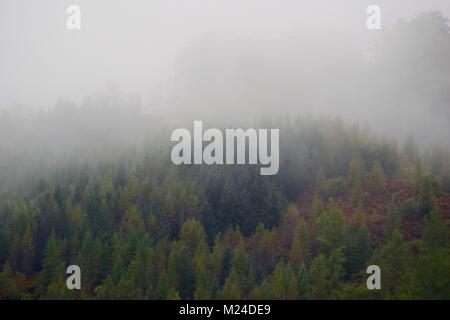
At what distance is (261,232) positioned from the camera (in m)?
33.6

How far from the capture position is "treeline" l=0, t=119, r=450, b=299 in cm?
2784

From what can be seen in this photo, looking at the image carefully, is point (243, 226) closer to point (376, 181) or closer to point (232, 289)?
point (232, 289)

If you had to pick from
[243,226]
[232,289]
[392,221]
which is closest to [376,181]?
[392,221]

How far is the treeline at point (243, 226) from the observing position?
2784 centimetres

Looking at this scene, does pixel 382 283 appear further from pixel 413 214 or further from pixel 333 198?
pixel 333 198

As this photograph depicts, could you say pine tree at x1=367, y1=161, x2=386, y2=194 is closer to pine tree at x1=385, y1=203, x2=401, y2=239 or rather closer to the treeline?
the treeline

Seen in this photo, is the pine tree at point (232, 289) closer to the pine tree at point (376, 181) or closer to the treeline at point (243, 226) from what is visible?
the treeline at point (243, 226)

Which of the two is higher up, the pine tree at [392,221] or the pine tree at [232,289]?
the pine tree at [392,221]

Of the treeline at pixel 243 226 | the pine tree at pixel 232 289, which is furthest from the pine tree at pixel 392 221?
the pine tree at pixel 232 289

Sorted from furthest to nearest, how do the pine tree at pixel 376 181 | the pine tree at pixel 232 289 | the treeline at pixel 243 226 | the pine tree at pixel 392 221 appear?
the pine tree at pixel 376 181
the pine tree at pixel 392 221
the treeline at pixel 243 226
the pine tree at pixel 232 289

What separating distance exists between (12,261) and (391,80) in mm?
39220

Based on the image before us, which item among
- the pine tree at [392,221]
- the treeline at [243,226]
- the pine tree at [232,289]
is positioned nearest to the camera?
the pine tree at [232,289]

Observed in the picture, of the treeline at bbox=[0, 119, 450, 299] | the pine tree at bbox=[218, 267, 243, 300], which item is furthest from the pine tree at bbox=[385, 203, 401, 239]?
the pine tree at bbox=[218, 267, 243, 300]
